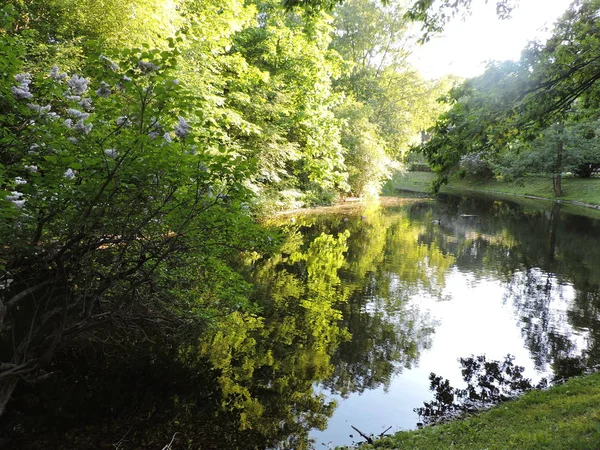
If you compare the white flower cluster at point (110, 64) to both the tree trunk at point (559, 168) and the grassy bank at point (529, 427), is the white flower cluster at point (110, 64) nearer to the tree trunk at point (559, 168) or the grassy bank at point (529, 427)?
the grassy bank at point (529, 427)

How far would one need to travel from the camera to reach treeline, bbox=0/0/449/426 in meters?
4.48

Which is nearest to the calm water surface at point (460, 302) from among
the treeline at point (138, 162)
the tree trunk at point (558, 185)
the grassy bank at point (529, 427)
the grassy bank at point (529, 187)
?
the grassy bank at point (529, 427)

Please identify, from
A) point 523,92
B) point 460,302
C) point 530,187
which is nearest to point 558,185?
point 530,187

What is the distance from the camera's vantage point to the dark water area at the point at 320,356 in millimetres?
6355

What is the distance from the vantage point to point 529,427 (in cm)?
572

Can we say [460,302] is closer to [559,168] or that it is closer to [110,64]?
[110,64]

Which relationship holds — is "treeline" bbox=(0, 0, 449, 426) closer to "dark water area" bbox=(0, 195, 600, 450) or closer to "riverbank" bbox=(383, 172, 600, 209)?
"dark water area" bbox=(0, 195, 600, 450)

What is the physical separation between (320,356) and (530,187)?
53.1 m

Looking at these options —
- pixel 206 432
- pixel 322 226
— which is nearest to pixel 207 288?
pixel 206 432

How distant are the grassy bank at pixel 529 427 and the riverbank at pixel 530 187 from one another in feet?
80.5

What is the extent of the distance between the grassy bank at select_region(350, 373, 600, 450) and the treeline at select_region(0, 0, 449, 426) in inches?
143

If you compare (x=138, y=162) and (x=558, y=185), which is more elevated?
(x=138, y=162)

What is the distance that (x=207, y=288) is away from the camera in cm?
846

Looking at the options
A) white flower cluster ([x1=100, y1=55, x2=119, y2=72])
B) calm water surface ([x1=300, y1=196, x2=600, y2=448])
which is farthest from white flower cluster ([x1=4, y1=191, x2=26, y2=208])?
calm water surface ([x1=300, y1=196, x2=600, y2=448])
